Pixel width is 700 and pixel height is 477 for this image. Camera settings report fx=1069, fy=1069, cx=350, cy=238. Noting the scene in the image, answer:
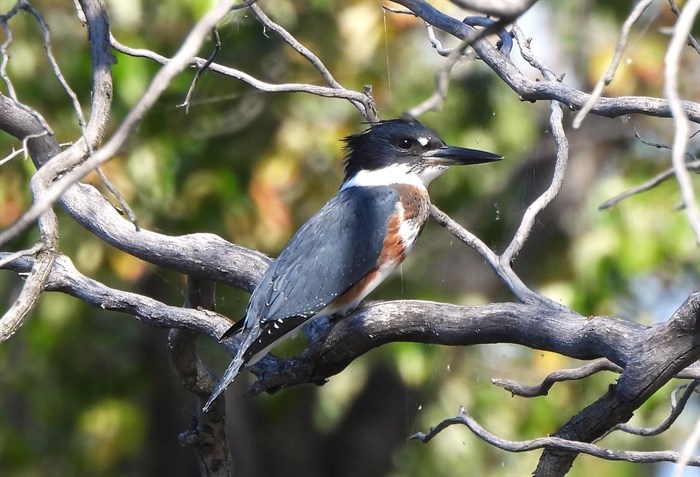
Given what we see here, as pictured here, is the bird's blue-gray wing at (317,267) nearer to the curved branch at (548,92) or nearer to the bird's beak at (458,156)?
the bird's beak at (458,156)

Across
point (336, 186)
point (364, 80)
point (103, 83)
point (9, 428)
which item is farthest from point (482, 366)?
point (103, 83)

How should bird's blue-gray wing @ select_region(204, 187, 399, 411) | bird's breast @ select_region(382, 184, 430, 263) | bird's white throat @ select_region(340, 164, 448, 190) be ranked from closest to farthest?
bird's blue-gray wing @ select_region(204, 187, 399, 411) < bird's breast @ select_region(382, 184, 430, 263) < bird's white throat @ select_region(340, 164, 448, 190)

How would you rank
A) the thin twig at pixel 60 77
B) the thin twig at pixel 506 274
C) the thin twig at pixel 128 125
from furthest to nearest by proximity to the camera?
the thin twig at pixel 506 274, the thin twig at pixel 60 77, the thin twig at pixel 128 125

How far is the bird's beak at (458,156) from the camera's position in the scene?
9.39ft

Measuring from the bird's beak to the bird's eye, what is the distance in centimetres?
6

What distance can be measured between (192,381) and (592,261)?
219cm

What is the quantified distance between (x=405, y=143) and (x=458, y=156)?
159 mm

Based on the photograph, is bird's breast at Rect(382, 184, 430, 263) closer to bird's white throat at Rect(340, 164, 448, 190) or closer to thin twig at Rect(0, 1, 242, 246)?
bird's white throat at Rect(340, 164, 448, 190)

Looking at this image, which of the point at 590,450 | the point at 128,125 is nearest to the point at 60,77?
the point at 128,125

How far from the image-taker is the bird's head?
9.71 ft

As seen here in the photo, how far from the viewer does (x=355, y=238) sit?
2.67 metres

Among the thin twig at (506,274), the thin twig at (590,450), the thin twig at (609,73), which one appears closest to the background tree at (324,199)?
the thin twig at (506,274)

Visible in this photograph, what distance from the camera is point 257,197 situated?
4602mm

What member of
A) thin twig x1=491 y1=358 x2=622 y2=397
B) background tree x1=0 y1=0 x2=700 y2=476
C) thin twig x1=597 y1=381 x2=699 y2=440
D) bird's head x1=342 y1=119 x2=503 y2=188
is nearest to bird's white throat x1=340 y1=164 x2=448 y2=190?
bird's head x1=342 y1=119 x2=503 y2=188
